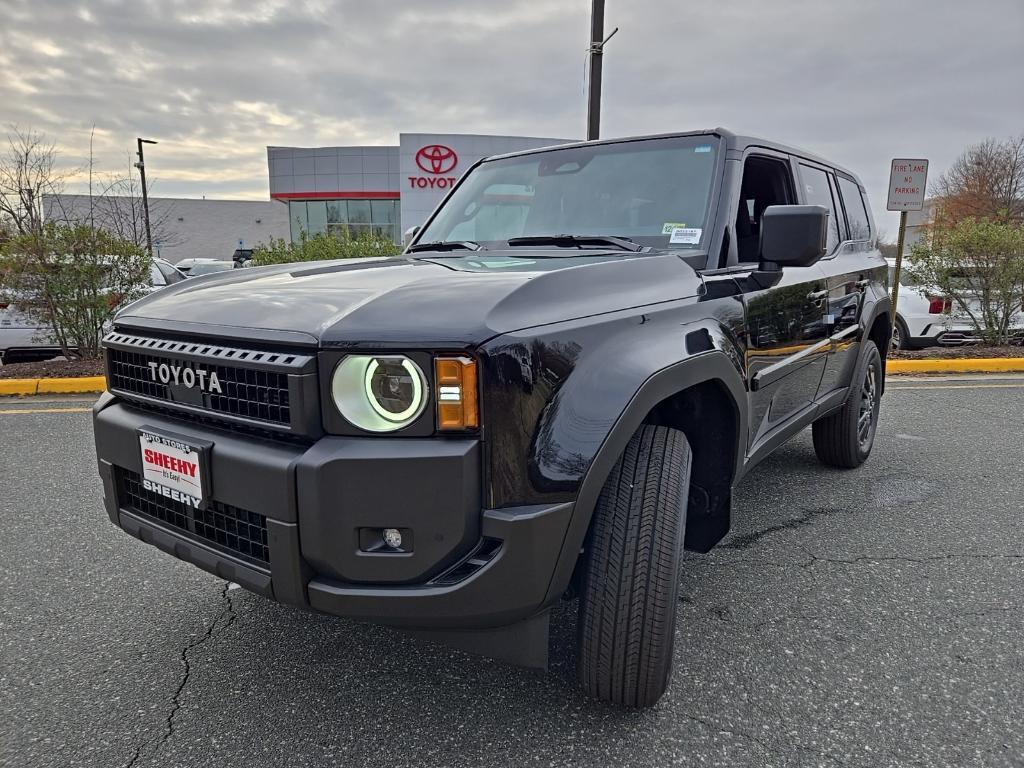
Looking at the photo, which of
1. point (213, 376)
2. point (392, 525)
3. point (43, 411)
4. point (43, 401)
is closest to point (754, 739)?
point (392, 525)

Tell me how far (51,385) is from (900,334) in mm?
10261

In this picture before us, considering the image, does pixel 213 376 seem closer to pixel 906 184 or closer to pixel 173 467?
pixel 173 467

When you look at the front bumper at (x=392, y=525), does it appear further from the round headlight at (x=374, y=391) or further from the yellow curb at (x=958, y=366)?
the yellow curb at (x=958, y=366)

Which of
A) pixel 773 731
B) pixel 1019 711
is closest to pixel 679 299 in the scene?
pixel 773 731

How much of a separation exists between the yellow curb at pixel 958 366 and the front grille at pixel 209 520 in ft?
26.4

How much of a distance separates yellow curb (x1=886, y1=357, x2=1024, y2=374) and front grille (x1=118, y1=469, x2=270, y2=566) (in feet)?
26.4

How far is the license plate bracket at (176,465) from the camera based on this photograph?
5.95 feet

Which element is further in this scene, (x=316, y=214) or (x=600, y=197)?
(x=316, y=214)

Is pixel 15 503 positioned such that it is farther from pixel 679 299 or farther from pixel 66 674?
pixel 679 299

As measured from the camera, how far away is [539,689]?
216 cm

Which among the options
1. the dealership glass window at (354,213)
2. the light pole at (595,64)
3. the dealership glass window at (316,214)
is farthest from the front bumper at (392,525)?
the dealership glass window at (316,214)

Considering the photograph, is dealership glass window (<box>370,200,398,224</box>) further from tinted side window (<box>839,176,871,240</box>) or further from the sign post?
tinted side window (<box>839,176,871,240</box>)

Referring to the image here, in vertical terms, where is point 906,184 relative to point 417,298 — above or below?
above

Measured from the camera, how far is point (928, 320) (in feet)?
31.8
